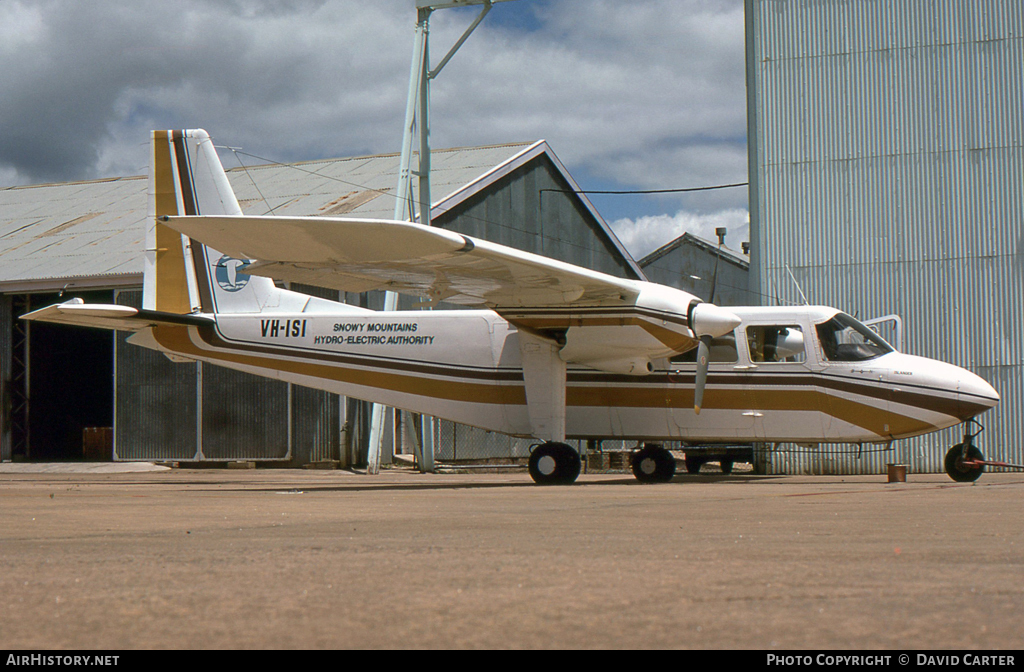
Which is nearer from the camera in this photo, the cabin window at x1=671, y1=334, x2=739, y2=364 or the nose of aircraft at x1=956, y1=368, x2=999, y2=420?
the nose of aircraft at x1=956, y1=368, x2=999, y2=420

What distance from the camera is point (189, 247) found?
15.8 meters

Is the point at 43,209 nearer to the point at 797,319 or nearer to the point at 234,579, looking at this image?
the point at 797,319

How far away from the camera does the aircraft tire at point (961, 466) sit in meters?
13.4

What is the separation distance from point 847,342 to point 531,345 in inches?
173

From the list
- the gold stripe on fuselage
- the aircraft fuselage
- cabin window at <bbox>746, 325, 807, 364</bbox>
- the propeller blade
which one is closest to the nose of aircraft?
the aircraft fuselage

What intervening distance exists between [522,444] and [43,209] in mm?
15810

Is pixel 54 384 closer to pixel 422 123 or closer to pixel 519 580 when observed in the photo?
pixel 422 123

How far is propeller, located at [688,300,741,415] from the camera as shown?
1328cm

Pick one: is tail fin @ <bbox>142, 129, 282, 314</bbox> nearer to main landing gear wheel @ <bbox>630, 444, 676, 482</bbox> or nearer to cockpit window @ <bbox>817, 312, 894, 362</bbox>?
main landing gear wheel @ <bbox>630, 444, 676, 482</bbox>

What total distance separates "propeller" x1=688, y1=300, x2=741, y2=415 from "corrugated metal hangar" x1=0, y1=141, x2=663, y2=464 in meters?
9.72

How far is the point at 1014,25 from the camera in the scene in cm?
1795

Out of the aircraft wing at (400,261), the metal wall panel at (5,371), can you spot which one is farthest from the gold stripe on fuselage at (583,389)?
the metal wall panel at (5,371)

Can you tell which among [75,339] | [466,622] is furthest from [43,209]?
[466,622]

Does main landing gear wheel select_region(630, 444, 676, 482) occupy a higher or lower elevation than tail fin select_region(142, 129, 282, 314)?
lower
